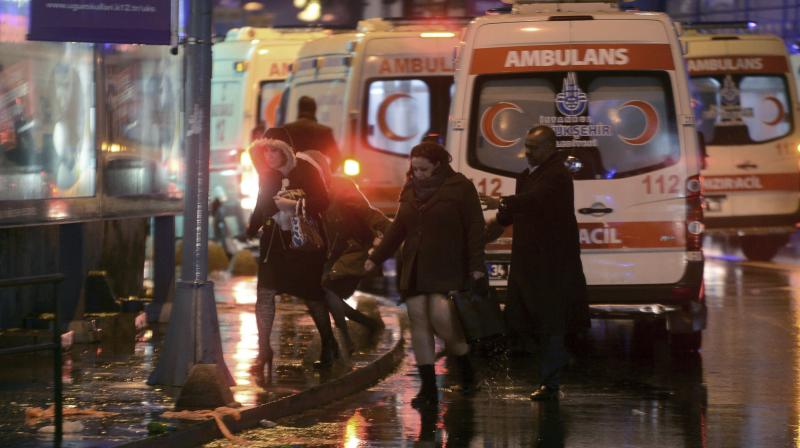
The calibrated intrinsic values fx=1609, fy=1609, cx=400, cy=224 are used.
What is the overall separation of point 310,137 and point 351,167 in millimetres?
4515

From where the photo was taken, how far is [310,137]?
575 inches

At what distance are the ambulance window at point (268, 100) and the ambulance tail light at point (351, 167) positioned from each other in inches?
221

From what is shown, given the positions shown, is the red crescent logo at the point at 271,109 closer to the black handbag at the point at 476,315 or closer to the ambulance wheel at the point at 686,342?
the ambulance wheel at the point at 686,342

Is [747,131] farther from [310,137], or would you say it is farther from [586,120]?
[586,120]

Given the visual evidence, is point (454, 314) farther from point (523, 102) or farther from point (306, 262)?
point (523, 102)

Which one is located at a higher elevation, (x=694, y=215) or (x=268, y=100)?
(x=268, y=100)

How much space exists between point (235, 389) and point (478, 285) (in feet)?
5.62

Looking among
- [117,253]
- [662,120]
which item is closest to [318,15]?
[117,253]

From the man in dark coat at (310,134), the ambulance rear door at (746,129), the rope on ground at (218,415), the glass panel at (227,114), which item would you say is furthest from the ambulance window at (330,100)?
the rope on ground at (218,415)

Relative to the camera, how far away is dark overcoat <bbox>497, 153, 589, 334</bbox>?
1058 centimetres

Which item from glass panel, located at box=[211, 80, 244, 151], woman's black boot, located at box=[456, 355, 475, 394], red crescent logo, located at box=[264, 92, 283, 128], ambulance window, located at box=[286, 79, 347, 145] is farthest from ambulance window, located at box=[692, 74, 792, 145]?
woman's black boot, located at box=[456, 355, 475, 394]

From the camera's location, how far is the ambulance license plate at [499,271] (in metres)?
12.6

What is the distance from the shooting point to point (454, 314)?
10570mm

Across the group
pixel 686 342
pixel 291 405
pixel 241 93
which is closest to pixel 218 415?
pixel 291 405
